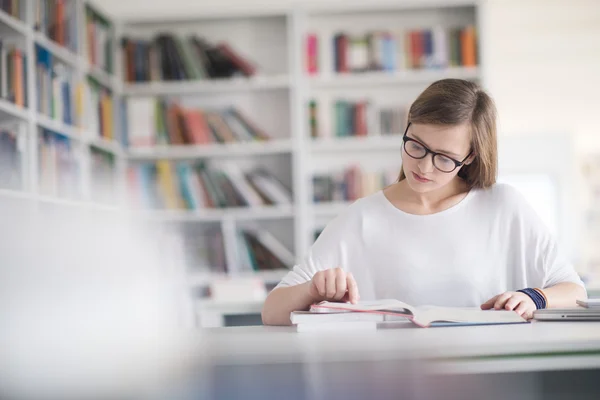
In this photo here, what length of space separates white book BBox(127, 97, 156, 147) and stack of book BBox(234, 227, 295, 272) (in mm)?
804

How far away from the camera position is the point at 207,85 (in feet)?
13.4

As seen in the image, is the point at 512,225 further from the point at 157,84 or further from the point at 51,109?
the point at 157,84

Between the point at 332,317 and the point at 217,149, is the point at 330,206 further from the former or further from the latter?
the point at 332,317

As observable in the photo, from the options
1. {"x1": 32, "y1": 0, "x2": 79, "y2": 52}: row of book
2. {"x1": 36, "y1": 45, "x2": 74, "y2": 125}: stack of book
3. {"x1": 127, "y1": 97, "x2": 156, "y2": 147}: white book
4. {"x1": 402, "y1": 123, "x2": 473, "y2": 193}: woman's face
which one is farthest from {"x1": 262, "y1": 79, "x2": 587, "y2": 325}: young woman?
{"x1": 127, "y1": 97, "x2": 156, "y2": 147}: white book

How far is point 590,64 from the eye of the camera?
21.9ft

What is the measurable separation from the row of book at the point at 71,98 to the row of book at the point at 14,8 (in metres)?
0.19

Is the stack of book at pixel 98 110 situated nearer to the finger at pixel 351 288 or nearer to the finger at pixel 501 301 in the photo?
the finger at pixel 351 288

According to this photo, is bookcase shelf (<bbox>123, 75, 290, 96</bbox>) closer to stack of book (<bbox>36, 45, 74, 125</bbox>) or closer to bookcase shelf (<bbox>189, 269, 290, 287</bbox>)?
stack of book (<bbox>36, 45, 74, 125</bbox>)

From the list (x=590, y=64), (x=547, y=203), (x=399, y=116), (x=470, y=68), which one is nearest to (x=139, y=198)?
(x=399, y=116)

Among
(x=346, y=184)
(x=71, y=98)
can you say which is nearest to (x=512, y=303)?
(x=71, y=98)

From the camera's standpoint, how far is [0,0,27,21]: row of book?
9.39ft

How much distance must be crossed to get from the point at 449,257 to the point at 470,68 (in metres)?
2.74

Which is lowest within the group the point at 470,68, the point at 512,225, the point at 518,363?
the point at 518,363

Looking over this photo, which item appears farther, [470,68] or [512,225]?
[470,68]
